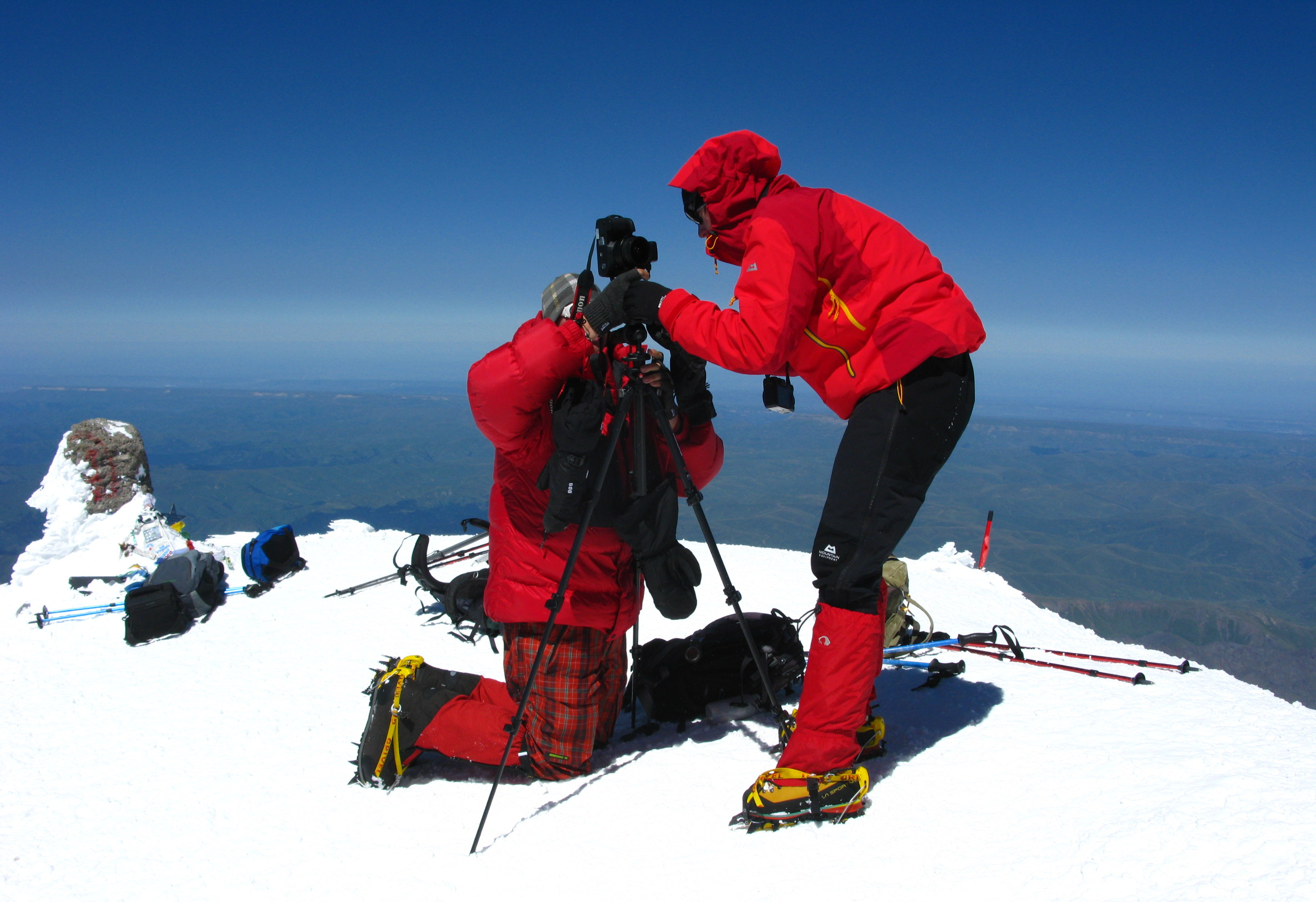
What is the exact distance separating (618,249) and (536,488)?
1.24 m

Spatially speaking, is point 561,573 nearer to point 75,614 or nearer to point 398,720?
point 398,720

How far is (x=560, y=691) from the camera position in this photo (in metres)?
3.08

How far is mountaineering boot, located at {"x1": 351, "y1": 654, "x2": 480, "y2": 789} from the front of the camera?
3123mm


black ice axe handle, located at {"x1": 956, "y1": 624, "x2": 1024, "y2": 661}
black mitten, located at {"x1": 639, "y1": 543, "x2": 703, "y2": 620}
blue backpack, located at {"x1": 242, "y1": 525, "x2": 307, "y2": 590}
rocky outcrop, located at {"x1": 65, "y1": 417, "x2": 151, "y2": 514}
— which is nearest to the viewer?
black mitten, located at {"x1": 639, "y1": 543, "x2": 703, "y2": 620}

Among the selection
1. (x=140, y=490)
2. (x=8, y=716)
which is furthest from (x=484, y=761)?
(x=140, y=490)

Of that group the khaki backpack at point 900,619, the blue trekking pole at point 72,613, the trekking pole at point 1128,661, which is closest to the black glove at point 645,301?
the khaki backpack at point 900,619

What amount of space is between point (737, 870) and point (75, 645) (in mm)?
6425

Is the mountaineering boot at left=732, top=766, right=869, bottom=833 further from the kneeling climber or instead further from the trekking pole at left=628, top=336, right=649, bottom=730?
the trekking pole at left=628, top=336, right=649, bottom=730

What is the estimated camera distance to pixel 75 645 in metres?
5.50

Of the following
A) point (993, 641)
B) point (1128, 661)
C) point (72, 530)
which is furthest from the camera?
point (72, 530)

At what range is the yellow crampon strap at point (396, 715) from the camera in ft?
10.2

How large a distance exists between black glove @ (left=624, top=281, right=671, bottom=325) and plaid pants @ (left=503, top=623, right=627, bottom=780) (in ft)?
5.24

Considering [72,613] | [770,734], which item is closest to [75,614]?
[72,613]

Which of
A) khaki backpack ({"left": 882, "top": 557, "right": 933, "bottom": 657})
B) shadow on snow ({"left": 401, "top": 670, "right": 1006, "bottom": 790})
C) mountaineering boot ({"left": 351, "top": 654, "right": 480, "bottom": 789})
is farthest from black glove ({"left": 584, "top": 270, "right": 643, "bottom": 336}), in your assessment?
khaki backpack ({"left": 882, "top": 557, "right": 933, "bottom": 657})
